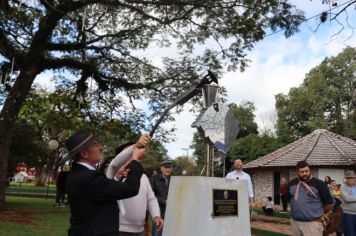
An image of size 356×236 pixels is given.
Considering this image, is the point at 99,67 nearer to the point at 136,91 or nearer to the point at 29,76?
the point at 136,91

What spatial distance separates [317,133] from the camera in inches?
1246

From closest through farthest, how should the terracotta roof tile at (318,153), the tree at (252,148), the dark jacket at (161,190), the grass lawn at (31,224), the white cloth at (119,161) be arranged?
the white cloth at (119,161) < the dark jacket at (161,190) < the grass lawn at (31,224) < the terracotta roof tile at (318,153) < the tree at (252,148)

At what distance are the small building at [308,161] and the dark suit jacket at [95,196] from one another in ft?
80.8

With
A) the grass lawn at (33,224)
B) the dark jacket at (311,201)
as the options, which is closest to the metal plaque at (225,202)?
the dark jacket at (311,201)

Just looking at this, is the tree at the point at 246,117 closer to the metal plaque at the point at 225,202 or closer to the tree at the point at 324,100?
the tree at the point at 324,100

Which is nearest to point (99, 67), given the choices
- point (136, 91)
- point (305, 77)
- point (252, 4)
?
point (136, 91)

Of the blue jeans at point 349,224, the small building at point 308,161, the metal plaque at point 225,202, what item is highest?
the small building at point 308,161

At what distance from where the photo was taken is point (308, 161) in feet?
90.4

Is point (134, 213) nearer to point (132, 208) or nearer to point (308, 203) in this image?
point (132, 208)

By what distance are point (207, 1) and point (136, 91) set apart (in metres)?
6.22

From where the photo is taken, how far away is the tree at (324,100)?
156 feet

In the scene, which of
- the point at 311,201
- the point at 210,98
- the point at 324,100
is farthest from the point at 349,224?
the point at 324,100

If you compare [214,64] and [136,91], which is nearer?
[214,64]

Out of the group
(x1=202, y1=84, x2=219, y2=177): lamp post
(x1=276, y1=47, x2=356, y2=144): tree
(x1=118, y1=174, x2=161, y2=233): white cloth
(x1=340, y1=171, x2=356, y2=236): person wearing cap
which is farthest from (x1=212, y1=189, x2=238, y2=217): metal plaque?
(x1=276, y1=47, x2=356, y2=144): tree
